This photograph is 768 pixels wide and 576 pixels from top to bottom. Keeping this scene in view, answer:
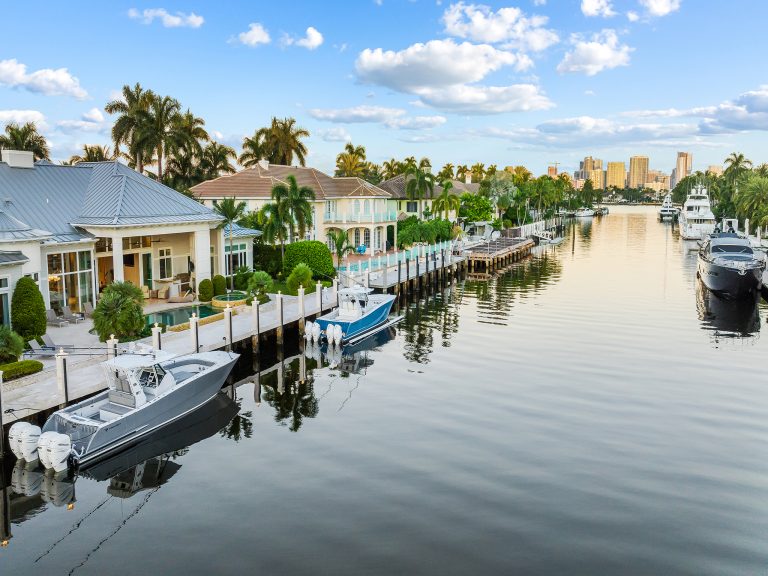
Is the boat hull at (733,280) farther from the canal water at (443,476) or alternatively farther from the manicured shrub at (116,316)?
the manicured shrub at (116,316)

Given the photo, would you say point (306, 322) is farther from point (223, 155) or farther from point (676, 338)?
point (223, 155)

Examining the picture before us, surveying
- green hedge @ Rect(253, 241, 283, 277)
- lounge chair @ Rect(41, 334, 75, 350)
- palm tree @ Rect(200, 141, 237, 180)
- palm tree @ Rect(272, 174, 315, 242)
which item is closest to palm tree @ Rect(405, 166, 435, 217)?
palm tree @ Rect(200, 141, 237, 180)

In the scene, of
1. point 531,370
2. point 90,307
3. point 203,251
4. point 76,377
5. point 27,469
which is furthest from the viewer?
point 203,251

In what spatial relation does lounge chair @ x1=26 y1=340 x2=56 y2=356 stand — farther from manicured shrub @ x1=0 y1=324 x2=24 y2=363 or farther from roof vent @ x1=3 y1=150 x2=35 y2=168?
roof vent @ x1=3 y1=150 x2=35 y2=168

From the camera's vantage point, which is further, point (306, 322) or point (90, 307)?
point (306, 322)

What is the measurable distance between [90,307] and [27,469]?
15.7 m

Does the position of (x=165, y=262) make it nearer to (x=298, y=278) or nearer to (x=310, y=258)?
(x=298, y=278)

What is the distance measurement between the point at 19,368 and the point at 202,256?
17639 mm

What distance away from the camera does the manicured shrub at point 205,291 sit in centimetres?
3872

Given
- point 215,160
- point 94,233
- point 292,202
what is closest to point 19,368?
point 94,233

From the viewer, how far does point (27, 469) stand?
18719 mm

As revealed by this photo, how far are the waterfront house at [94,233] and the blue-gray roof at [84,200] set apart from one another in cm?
5

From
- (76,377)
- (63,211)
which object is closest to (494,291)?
(63,211)

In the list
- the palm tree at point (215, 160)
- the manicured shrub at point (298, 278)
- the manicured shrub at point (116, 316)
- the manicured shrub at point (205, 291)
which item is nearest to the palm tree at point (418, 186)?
the palm tree at point (215, 160)
